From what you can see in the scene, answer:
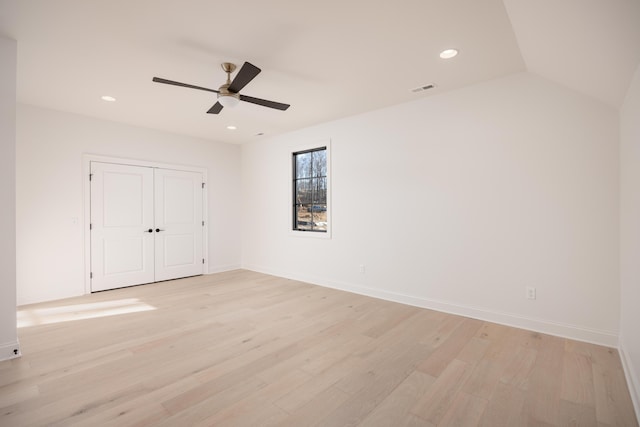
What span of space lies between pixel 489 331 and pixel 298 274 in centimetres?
318

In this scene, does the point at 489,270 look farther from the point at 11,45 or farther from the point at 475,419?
the point at 11,45

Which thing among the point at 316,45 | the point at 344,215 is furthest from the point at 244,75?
the point at 344,215

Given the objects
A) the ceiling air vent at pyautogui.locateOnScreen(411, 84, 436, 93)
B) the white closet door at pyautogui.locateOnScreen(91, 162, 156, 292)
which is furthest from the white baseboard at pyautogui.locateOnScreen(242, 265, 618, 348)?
the white closet door at pyautogui.locateOnScreen(91, 162, 156, 292)

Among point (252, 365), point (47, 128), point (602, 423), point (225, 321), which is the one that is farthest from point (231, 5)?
point (47, 128)

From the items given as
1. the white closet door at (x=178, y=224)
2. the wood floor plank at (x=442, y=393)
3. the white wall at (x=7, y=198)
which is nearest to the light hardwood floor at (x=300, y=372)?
the wood floor plank at (x=442, y=393)

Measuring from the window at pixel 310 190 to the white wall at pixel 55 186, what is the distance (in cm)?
261

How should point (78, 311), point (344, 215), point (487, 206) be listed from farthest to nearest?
point (344, 215) → point (78, 311) → point (487, 206)

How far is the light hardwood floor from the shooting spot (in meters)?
1.81

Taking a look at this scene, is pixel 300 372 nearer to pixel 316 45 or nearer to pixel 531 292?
pixel 531 292

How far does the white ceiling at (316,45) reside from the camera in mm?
2088

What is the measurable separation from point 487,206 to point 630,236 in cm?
125

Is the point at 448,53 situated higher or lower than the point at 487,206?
higher

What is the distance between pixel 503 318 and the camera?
10.7ft

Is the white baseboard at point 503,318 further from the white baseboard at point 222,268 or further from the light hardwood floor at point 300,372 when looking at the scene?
the white baseboard at point 222,268
